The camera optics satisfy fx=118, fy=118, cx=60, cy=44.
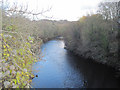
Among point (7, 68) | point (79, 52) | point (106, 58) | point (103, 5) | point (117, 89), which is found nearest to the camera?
point (7, 68)

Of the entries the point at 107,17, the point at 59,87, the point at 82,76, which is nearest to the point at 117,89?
the point at 82,76

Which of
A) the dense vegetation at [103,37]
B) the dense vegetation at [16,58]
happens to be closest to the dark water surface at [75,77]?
the dense vegetation at [103,37]

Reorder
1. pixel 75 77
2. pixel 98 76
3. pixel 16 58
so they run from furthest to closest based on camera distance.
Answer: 1. pixel 98 76
2. pixel 75 77
3. pixel 16 58

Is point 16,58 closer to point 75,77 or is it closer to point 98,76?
point 75,77

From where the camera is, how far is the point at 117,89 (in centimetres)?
923

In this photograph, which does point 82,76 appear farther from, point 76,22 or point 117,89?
point 76,22

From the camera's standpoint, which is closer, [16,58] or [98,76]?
[16,58]

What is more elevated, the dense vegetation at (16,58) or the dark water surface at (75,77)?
the dense vegetation at (16,58)

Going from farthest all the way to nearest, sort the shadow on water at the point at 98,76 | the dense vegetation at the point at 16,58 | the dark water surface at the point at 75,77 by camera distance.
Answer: the shadow on water at the point at 98,76 < the dark water surface at the point at 75,77 < the dense vegetation at the point at 16,58

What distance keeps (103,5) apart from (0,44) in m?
18.3

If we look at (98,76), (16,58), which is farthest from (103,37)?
(16,58)

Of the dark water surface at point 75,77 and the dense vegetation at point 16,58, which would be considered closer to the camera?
the dense vegetation at point 16,58

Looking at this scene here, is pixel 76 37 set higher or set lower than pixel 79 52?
higher

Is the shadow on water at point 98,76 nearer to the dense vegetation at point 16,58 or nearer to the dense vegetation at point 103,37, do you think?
the dense vegetation at point 103,37
